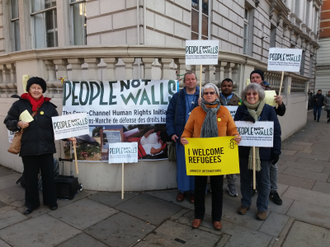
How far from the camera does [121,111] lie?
4.34 m

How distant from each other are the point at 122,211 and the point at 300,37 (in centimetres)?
2650

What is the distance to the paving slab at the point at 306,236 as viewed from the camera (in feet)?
9.84

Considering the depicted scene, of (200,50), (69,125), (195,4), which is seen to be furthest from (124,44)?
(195,4)

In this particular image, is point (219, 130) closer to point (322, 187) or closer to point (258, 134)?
point (258, 134)

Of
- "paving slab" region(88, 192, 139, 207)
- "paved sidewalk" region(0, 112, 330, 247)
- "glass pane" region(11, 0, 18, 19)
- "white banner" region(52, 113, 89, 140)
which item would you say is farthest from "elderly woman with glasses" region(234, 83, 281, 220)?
"glass pane" region(11, 0, 18, 19)

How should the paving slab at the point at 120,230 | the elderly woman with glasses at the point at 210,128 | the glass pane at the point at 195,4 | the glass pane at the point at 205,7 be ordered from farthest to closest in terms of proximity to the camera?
the glass pane at the point at 205,7 → the glass pane at the point at 195,4 → the elderly woman with glasses at the point at 210,128 → the paving slab at the point at 120,230

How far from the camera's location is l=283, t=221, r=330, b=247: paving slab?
9.84ft

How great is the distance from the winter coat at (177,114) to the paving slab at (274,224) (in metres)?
1.70

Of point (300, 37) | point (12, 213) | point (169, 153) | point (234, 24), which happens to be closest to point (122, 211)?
point (169, 153)

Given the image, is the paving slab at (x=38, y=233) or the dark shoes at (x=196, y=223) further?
the dark shoes at (x=196, y=223)

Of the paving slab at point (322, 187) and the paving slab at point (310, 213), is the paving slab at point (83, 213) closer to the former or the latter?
the paving slab at point (310, 213)

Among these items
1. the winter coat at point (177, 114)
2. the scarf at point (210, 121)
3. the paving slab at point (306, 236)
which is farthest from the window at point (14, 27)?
the paving slab at point (306, 236)

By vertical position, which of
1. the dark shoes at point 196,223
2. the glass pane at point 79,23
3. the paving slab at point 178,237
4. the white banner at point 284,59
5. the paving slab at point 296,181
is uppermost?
the glass pane at point 79,23

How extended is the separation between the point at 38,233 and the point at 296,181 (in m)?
4.58
